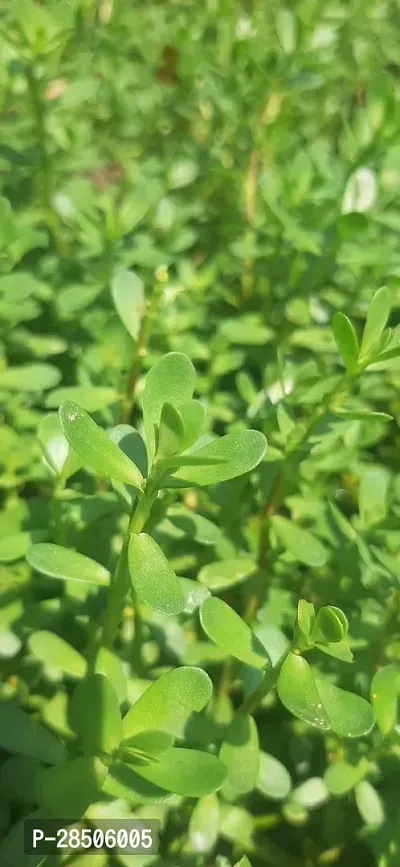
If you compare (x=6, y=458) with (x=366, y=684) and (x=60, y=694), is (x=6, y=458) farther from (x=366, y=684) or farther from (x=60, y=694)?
(x=366, y=684)

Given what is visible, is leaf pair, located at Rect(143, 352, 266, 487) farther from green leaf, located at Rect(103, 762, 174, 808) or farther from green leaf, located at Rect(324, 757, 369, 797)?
green leaf, located at Rect(324, 757, 369, 797)

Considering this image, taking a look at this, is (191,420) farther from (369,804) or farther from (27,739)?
(369,804)

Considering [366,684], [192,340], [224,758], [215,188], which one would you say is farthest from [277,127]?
[224,758]

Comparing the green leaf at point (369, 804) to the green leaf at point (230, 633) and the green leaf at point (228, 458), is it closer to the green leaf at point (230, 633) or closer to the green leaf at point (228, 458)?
the green leaf at point (230, 633)

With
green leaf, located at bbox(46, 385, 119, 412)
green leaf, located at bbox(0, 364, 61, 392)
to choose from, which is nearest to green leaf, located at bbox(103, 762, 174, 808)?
green leaf, located at bbox(46, 385, 119, 412)

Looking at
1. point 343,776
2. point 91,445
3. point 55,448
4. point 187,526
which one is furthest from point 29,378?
point 343,776

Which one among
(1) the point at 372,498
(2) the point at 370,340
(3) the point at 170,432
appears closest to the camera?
(3) the point at 170,432
